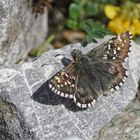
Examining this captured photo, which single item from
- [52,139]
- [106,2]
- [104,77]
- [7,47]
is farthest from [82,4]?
[52,139]

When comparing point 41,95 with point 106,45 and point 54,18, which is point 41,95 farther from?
point 54,18

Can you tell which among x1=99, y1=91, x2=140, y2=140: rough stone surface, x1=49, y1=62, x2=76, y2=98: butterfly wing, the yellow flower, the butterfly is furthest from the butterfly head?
the yellow flower

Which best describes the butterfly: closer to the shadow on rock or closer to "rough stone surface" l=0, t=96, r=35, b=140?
the shadow on rock

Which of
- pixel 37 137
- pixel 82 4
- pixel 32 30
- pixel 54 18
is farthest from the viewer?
pixel 54 18

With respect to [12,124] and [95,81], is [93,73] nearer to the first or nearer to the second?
[95,81]

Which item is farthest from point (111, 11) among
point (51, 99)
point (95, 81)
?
point (51, 99)
